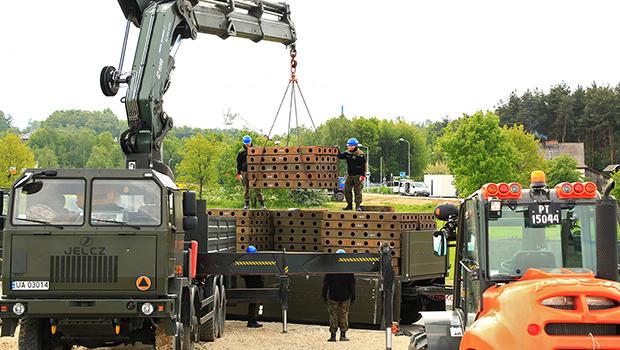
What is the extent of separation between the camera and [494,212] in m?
8.00

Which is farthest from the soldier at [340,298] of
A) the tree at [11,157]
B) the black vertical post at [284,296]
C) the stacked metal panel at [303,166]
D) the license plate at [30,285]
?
the tree at [11,157]

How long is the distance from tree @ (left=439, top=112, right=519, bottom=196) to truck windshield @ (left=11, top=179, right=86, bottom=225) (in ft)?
163

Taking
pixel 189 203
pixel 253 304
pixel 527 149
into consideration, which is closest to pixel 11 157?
pixel 527 149

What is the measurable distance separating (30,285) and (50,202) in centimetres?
104

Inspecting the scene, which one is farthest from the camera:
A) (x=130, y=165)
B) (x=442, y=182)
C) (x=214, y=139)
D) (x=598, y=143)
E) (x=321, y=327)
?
(x=598, y=143)

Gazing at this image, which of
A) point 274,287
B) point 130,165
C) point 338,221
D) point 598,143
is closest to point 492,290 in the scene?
point 130,165

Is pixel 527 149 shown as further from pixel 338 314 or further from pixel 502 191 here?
pixel 502 191

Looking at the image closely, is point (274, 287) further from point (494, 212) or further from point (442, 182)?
point (442, 182)

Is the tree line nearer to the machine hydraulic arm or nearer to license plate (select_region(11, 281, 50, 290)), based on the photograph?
the machine hydraulic arm

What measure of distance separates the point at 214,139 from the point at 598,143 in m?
51.7

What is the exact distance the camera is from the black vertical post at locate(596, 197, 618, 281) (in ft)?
25.0

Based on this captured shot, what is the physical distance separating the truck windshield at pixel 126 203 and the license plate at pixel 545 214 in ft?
16.6

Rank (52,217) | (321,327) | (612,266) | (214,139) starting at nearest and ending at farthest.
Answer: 1. (612,266)
2. (52,217)
3. (321,327)
4. (214,139)

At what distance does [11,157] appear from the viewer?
2469 inches
